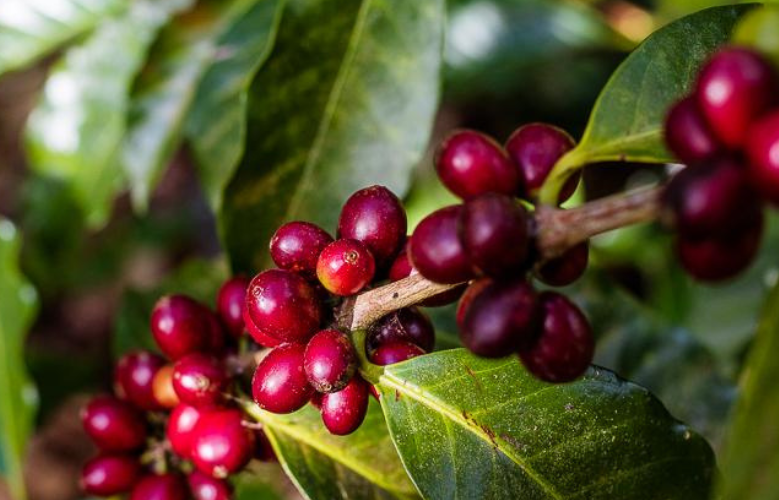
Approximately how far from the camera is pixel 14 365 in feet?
6.97

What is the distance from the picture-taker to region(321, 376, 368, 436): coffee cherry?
3.75 ft

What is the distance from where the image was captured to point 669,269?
103 inches

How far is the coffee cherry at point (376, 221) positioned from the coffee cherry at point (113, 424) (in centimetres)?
62

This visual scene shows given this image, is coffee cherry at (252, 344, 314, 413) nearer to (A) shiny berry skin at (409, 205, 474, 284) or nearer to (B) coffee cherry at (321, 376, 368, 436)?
(B) coffee cherry at (321, 376, 368, 436)

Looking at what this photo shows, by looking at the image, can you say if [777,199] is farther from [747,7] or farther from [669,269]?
[669,269]

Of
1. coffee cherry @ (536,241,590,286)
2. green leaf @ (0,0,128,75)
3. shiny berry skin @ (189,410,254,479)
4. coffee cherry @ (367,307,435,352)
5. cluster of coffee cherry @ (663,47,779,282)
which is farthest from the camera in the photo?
green leaf @ (0,0,128,75)

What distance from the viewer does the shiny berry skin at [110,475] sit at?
5.01 feet

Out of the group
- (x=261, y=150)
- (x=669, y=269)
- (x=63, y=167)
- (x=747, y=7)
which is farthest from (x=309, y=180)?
(x=669, y=269)

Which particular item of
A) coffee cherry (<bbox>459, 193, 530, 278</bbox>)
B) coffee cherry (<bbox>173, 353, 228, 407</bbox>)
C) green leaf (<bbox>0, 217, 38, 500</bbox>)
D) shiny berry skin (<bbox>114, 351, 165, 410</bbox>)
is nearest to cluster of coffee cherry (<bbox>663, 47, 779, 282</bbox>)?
coffee cherry (<bbox>459, 193, 530, 278</bbox>)

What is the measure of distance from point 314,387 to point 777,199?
1.95 feet

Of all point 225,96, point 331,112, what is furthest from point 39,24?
point 331,112

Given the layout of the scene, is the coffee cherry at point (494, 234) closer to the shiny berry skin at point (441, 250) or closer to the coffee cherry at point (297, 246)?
the shiny berry skin at point (441, 250)

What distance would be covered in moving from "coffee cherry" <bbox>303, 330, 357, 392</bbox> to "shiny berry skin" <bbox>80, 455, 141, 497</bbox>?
0.60 m

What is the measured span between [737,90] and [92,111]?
212 centimetres
